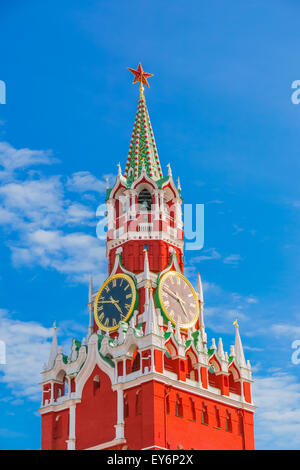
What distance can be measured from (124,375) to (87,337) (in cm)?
613

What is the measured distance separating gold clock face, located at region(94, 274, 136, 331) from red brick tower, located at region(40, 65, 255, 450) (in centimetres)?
7

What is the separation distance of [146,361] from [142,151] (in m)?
18.6

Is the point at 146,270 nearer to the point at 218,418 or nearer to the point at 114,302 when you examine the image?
the point at 114,302

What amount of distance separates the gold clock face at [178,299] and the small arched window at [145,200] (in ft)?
19.3

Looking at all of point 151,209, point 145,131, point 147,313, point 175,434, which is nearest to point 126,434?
point 175,434

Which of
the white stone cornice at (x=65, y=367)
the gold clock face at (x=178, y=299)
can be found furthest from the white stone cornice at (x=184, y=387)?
the gold clock face at (x=178, y=299)

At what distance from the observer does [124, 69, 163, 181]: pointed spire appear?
244 ft

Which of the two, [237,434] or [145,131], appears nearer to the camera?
[237,434]

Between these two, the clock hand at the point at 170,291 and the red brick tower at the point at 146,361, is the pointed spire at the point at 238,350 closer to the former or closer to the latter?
the red brick tower at the point at 146,361

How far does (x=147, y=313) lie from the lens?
2562 inches

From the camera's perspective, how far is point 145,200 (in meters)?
73.5

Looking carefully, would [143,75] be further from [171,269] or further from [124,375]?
[124,375]

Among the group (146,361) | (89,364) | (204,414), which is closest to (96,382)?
(89,364)

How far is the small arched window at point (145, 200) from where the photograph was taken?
73.2 m
